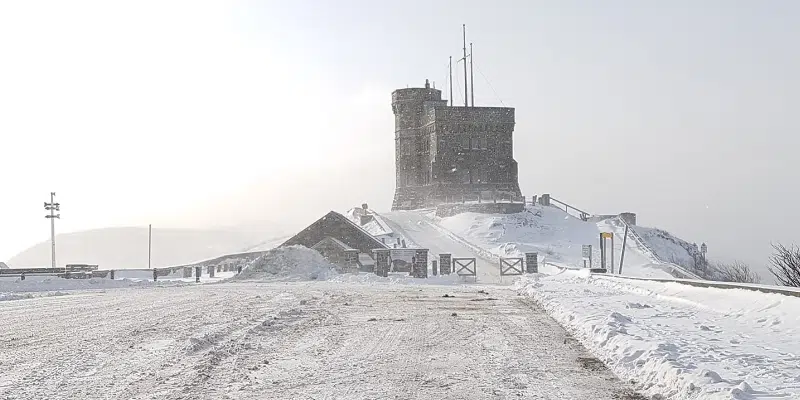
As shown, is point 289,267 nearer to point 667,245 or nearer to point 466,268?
point 466,268

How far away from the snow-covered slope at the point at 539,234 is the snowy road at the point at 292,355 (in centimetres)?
3883

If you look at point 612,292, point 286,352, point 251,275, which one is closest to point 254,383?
point 286,352

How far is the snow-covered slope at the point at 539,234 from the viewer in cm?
5666

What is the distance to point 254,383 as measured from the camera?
27.5ft

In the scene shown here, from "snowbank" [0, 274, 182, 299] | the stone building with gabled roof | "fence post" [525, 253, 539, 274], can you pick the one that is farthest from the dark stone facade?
"snowbank" [0, 274, 182, 299]

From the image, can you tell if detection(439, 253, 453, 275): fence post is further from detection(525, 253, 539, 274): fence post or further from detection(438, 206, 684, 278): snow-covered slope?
detection(438, 206, 684, 278): snow-covered slope

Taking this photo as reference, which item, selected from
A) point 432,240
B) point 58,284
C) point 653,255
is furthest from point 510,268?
point 432,240

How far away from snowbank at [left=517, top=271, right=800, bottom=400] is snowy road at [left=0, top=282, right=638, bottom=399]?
0.42 metres

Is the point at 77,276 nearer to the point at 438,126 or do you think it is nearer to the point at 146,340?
the point at 146,340

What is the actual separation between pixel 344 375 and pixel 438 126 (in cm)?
7438

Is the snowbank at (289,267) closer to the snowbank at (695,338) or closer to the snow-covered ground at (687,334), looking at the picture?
the snow-covered ground at (687,334)

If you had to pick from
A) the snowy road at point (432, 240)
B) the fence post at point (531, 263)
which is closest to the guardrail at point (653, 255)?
the snowy road at point (432, 240)

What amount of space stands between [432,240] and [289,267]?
24762mm

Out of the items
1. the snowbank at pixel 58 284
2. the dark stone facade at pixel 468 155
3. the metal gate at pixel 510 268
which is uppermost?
the dark stone facade at pixel 468 155
